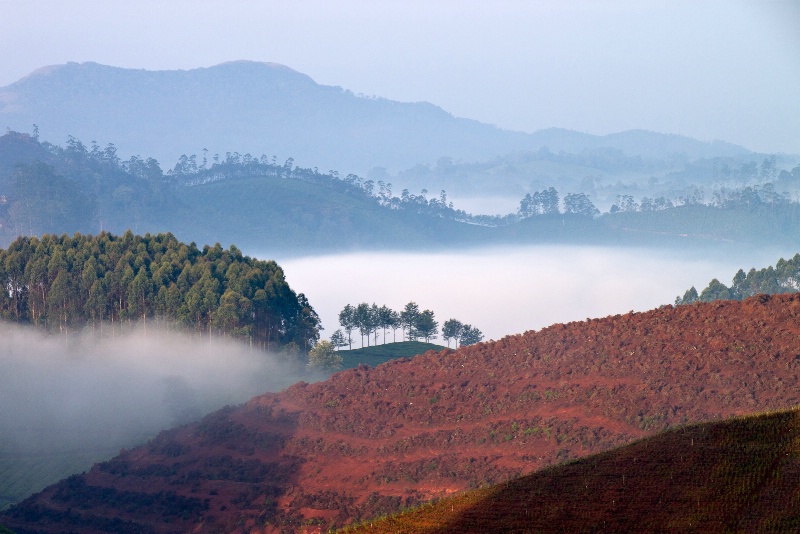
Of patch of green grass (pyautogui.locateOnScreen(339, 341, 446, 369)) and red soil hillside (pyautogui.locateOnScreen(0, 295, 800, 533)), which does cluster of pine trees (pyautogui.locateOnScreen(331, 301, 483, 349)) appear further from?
red soil hillside (pyautogui.locateOnScreen(0, 295, 800, 533))

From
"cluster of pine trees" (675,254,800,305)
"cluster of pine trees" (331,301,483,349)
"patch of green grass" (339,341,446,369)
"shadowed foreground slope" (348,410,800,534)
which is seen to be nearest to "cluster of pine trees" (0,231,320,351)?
"patch of green grass" (339,341,446,369)

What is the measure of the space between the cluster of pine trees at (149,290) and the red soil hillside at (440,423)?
2404 cm

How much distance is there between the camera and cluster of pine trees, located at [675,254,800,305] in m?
97.7

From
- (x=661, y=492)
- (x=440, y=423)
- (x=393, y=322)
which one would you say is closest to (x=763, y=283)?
(x=393, y=322)

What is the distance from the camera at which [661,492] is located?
27.5 meters

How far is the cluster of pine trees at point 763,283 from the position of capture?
Result: 320 ft

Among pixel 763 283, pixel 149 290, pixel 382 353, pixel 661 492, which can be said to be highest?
pixel 763 283

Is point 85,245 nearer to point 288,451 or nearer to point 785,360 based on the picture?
point 288,451

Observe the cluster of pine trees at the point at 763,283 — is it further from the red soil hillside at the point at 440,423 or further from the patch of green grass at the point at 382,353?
the red soil hillside at the point at 440,423

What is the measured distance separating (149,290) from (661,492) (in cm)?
5512

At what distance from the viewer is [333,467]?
42.6m

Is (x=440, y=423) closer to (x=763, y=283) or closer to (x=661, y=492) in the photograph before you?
(x=661, y=492)

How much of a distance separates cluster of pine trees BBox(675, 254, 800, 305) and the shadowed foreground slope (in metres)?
70.1

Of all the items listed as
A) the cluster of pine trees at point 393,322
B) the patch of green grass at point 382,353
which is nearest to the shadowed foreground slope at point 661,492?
the patch of green grass at point 382,353
